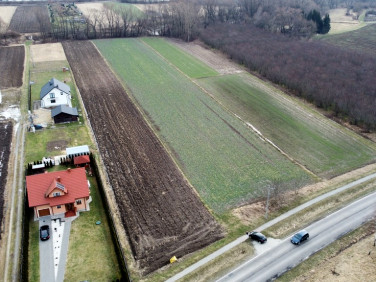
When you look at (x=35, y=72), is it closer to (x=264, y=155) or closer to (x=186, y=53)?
(x=186, y=53)

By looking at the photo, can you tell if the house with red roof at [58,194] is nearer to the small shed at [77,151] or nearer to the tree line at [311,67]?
the small shed at [77,151]

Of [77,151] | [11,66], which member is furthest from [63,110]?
[11,66]

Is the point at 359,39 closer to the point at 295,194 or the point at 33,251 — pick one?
the point at 295,194

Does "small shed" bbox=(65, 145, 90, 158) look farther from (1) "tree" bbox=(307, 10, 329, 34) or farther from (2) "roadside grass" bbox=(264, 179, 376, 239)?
(1) "tree" bbox=(307, 10, 329, 34)

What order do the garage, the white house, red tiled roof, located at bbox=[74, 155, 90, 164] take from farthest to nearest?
1. the white house
2. red tiled roof, located at bbox=[74, 155, 90, 164]
3. the garage

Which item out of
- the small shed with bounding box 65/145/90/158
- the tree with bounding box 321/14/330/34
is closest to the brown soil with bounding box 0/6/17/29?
the small shed with bounding box 65/145/90/158

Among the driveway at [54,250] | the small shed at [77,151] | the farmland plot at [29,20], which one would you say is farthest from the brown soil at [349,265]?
the farmland plot at [29,20]
